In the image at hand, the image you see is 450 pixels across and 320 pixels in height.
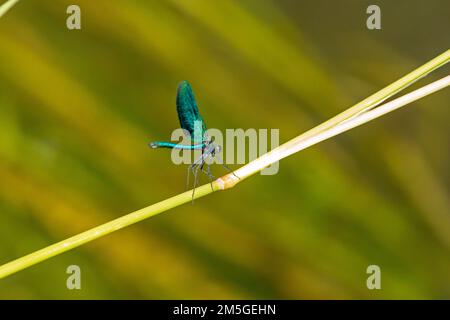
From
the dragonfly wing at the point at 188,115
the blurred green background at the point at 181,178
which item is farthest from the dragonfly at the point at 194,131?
the blurred green background at the point at 181,178

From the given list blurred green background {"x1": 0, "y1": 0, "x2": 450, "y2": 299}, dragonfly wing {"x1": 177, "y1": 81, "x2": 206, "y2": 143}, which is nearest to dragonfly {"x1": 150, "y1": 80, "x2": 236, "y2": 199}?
dragonfly wing {"x1": 177, "y1": 81, "x2": 206, "y2": 143}

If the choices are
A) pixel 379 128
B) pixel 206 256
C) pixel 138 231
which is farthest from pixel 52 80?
pixel 379 128

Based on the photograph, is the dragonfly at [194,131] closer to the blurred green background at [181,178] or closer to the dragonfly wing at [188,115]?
the dragonfly wing at [188,115]

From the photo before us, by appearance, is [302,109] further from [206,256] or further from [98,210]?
[98,210]

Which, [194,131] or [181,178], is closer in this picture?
[194,131]

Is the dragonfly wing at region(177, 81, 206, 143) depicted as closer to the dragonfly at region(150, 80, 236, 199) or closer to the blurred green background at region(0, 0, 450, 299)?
the dragonfly at region(150, 80, 236, 199)

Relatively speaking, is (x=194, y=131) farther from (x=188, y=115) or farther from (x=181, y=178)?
(x=181, y=178)

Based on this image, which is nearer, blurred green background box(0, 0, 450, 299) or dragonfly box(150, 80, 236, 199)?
dragonfly box(150, 80, 236, 199)

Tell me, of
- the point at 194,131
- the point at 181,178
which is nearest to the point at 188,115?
the point at 194,131
